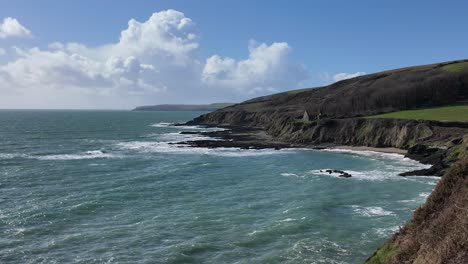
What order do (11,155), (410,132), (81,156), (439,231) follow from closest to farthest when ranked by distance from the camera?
(439,231)
(81,156)
(410,132)
(11,155)

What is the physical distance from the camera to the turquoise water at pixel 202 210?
25.2 meters

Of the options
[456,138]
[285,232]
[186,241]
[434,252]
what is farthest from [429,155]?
[434,252]

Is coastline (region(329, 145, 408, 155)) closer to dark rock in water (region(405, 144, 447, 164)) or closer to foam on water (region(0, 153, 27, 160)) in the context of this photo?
dark rock in water (region(405, 144, 447, 164))

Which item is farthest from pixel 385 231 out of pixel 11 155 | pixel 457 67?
pixel 457 67

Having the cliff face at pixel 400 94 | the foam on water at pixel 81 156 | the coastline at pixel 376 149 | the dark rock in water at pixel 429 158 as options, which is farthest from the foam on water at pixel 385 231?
the cliff face at pixel 400 94

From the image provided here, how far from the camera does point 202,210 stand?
113ft

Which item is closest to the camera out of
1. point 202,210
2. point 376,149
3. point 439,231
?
point 439,231

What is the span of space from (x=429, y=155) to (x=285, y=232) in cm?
3929

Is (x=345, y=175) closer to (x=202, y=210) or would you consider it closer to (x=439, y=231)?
(x=202, y=210)

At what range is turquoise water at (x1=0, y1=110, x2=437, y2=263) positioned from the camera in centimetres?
2520

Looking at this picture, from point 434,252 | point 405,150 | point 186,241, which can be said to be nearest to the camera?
point 434,252

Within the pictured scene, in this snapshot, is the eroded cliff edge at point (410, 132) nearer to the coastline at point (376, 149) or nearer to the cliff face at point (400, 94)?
the cliff face at point (400, 94)

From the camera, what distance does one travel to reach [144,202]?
122 feet

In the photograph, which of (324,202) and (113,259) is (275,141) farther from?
(113,259)
